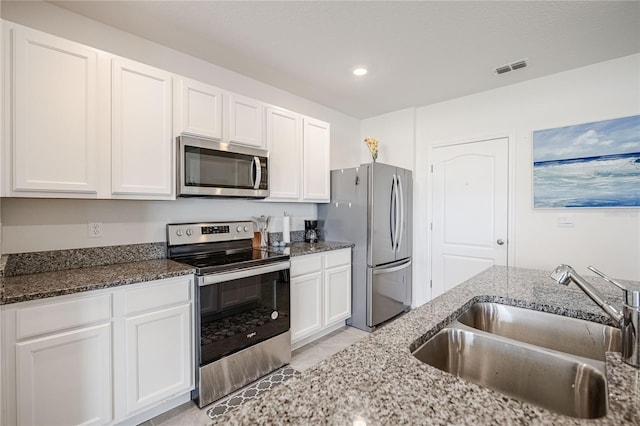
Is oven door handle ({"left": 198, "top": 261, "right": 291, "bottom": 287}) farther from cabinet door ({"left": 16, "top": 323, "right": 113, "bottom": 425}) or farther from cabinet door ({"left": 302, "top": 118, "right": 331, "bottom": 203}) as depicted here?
cabinet door ({"left": 302, "top": 118, "right": 331, "bottom": 203})

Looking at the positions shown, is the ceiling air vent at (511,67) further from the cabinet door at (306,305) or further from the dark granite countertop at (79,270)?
the dark granite countertop at (79,270)

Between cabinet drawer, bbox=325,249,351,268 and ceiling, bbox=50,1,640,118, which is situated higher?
ceiling, bbox=50,1,640,118

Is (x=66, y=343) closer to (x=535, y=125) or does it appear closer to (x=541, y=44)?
(x=541, y=44)

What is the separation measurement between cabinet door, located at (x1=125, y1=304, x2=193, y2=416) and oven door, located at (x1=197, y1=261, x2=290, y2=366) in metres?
0.11

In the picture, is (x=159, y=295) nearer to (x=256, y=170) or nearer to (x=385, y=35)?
(x=256, y=170)

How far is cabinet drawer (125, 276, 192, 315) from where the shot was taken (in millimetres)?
1673

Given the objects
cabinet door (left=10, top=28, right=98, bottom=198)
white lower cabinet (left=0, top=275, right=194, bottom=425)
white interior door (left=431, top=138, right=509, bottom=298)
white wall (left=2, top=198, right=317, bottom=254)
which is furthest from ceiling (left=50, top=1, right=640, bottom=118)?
white lower cabinet (left=0, top=275, right=194, bottom=425)

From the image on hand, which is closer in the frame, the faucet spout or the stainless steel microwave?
the faucet spout

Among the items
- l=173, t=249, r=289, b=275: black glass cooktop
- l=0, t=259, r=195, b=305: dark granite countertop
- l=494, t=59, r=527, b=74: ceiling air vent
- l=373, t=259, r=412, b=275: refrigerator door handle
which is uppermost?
l=494, t=59, r=527, b=74: ceiling air vent

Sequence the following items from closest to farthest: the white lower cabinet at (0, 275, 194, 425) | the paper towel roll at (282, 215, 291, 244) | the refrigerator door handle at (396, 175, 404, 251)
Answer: the white lower cabinet at (0, 275, 194, 425) → the paper towel roll at (282, 215, 291, 244) → the refrigerator door handle at (396, 175, 404, 251)

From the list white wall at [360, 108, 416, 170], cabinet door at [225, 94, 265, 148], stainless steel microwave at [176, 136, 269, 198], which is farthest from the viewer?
white wall at [360, 108, 416, 170]

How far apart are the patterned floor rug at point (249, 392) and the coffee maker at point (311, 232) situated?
Result: 134cm

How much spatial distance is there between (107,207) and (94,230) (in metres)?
0.18

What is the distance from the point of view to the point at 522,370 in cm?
97
